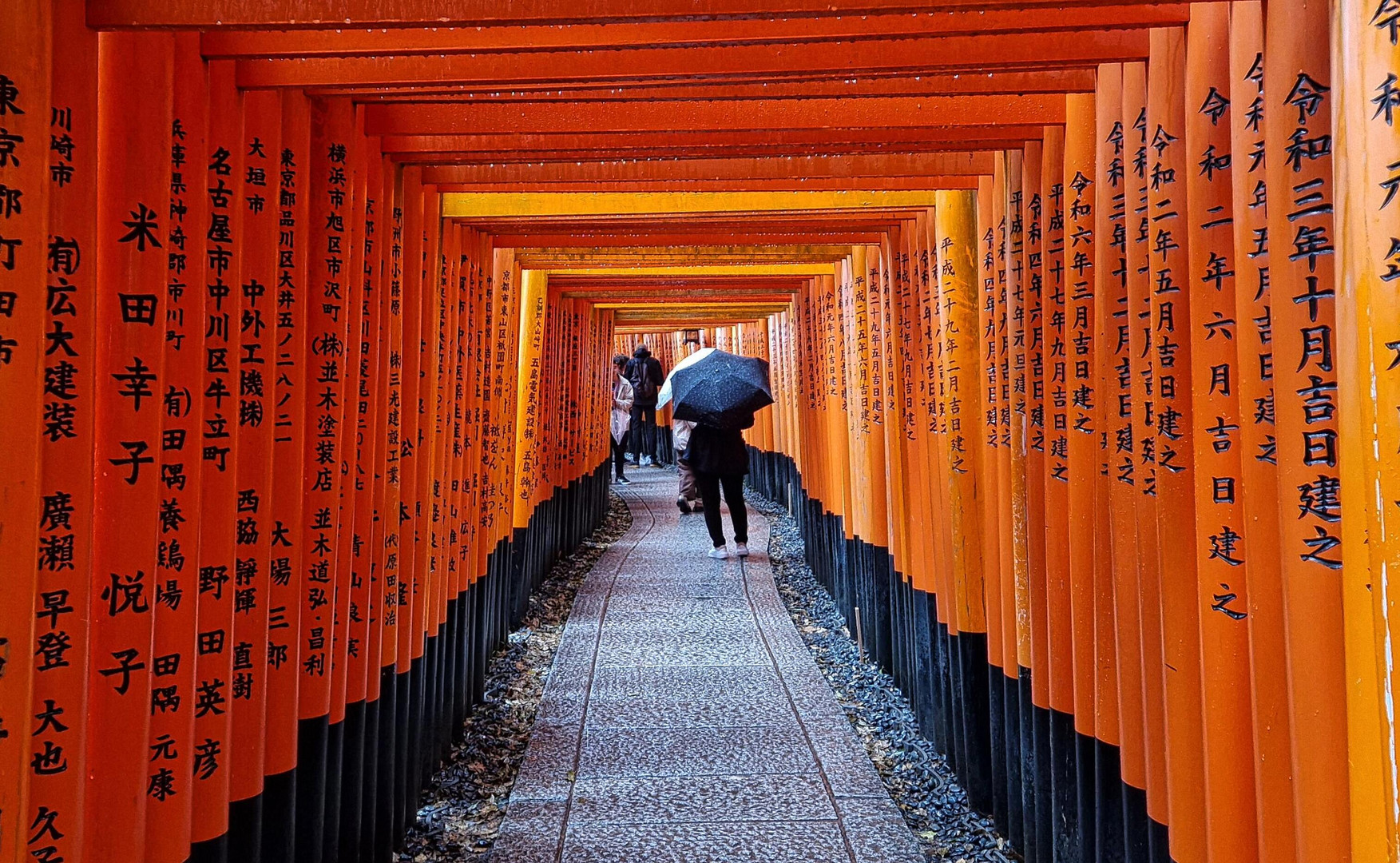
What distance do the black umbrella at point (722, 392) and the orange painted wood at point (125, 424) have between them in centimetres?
652

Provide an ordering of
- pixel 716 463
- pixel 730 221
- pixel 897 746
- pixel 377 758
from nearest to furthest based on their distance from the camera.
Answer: pixel 377 758
pixel 730 221
pixel 897 746
pixel 716 463

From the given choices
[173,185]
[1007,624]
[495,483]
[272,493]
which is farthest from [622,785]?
[173,185]

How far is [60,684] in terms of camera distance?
5.84ft

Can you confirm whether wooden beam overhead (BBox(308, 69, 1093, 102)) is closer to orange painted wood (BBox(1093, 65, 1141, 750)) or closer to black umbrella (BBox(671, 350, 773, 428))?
orange painted wood (BBox(1093, 65, 1141, 750))

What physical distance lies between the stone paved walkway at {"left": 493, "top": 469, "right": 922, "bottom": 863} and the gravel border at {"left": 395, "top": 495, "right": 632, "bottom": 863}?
13 cm

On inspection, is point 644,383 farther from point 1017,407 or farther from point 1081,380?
point 1081,380

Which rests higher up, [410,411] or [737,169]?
[737,169]

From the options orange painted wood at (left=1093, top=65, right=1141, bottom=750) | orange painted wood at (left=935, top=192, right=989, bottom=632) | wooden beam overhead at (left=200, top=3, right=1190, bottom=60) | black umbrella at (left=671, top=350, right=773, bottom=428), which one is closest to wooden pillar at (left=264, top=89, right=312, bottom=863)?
wooden beam overhead at (left=200, top=3, right=1190, bottom=60)

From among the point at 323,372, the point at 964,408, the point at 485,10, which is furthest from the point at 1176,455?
the point at 323,372

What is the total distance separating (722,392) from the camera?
334 inches

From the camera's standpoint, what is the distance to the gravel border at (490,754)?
12.9ft

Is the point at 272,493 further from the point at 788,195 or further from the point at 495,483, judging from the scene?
the point at 495,483

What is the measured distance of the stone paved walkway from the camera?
370cm

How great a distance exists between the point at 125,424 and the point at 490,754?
3288 millimetres
